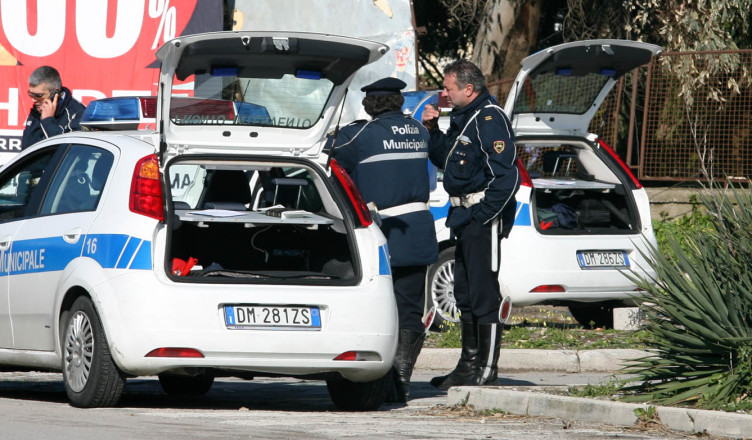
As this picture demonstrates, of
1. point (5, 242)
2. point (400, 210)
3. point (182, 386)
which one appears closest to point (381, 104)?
point (400, 210)

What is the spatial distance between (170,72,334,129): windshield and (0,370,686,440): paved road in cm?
159

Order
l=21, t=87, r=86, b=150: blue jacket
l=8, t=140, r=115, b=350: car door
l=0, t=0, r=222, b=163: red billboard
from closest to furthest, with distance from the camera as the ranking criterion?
l=8, t=140, r=115, b=350: car door → l=21, t=87, r=86, b=150: blue jacket → l=0, t=0, r=222, b=163: red billboard

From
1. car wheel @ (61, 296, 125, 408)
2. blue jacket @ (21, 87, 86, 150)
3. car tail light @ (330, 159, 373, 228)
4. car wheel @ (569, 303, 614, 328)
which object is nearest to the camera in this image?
car wheel @ (61, 296, 125, 408)

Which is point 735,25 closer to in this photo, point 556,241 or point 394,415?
point 556,241

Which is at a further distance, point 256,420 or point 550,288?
point 550,288

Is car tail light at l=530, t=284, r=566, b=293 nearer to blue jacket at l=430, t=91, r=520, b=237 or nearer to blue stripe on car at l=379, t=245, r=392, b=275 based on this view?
blue jacket at l=430, t=91, r=520, b=237

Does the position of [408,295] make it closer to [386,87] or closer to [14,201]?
[386,87]

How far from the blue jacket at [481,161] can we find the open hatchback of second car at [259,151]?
0.95m

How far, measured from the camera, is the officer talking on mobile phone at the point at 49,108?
1038 cm

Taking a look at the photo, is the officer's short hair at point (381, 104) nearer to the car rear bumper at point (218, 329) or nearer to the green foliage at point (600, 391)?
the car rear bumper at point (218, 329)

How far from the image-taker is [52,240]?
7.30 m

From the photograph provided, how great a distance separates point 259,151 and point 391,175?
1108 millimetres

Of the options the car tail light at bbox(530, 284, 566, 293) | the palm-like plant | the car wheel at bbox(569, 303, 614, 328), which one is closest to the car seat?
the palm-like plant

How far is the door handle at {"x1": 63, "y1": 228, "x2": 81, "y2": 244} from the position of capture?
7100mm
